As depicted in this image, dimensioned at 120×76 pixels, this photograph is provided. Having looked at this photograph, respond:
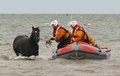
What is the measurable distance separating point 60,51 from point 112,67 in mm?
2438

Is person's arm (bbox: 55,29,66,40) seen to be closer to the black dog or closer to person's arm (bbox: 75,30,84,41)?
person's arm (bbox: 75,30,84,41)

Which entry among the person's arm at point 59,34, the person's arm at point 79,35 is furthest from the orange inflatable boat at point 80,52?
the person's arm at point 59,34

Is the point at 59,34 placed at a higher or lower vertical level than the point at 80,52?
higher

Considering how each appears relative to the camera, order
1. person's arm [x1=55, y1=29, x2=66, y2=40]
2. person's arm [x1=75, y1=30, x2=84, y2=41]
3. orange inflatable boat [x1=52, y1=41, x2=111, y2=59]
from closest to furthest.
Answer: orange inflatable boat [x1=52, y1=41, x2=111, y2=59] < person's arm [x1=75, y1=30, x2=84, y2=41] < person's arm [x1=55, y1=29, x2=66, y2=40]

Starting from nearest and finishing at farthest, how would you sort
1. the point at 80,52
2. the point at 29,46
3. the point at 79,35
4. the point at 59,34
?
the point at 80,52, the point at 79,35, the point at 29,46, the point at 59,34

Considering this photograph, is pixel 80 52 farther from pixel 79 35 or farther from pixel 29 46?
pixel 29 46

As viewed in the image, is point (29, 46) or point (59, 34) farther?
point (59, 34)

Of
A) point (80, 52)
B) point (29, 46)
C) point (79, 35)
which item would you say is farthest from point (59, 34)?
point (80, 52)

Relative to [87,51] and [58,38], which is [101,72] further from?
[58,38]

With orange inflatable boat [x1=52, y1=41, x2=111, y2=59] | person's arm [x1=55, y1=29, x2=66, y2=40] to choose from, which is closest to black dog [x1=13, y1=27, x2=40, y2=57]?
person's arm [x1=55, y1=29, x2=66, y2=40]

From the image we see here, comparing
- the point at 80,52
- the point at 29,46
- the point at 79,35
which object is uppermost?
the point at 79,35

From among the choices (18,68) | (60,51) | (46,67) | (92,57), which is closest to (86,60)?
(92,57)

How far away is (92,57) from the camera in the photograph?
11.9 metres

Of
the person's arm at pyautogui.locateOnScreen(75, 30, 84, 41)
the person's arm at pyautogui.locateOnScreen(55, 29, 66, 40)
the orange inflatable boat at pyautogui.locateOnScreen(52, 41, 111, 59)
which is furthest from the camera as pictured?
the person's arm at pyautogui.locateOnScreen(55, 29, 66, 40)
